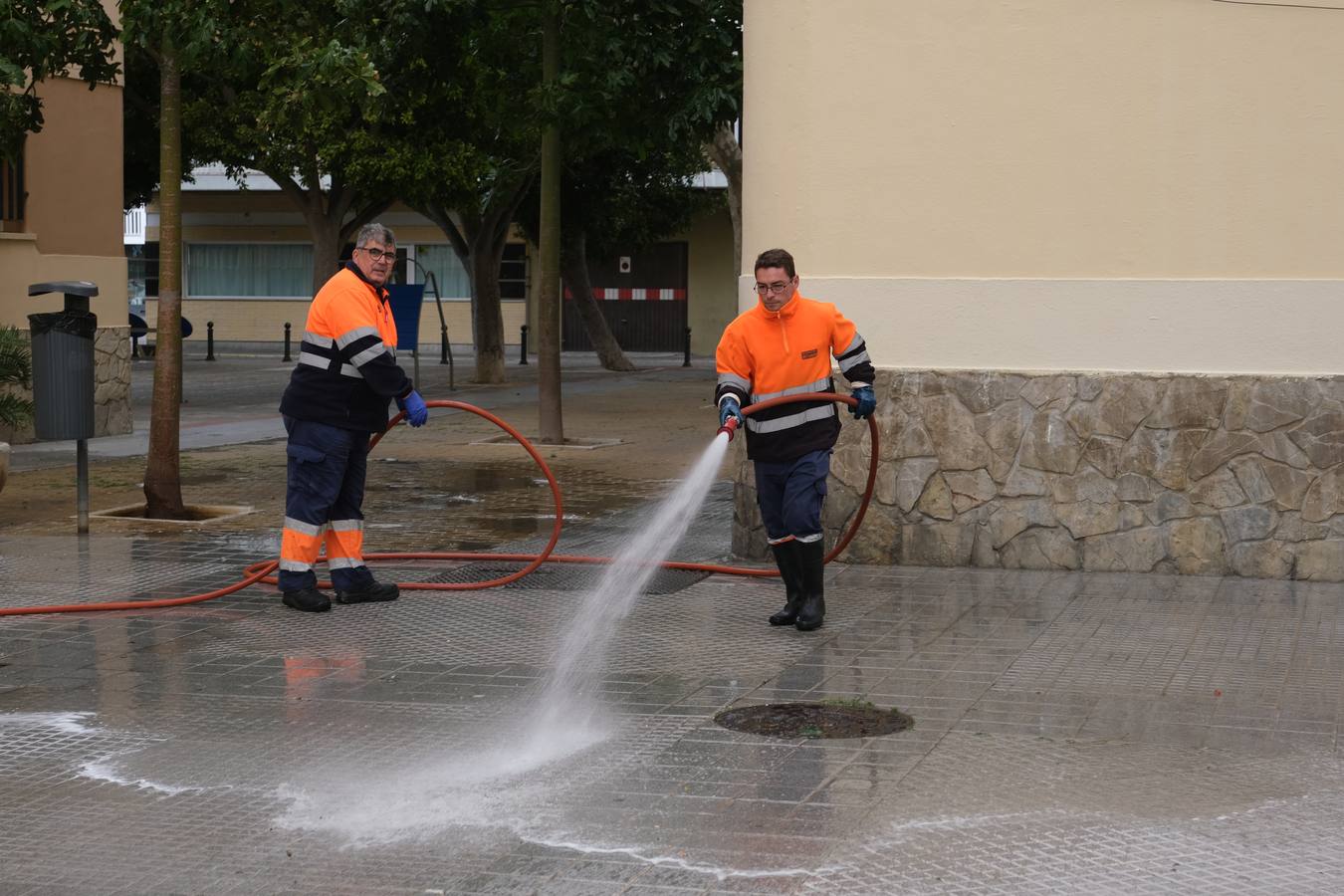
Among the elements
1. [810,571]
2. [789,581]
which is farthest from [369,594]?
[810,571]

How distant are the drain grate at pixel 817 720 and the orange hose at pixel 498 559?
1841mm

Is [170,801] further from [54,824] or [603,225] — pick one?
[603,225]

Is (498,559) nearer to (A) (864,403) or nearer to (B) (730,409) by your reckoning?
(B) (730,409)

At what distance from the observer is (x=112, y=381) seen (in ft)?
A: 59.4

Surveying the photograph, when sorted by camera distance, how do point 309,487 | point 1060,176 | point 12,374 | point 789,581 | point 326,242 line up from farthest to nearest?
1. point 326,242
2. point 12,374
3. point 1060,176
4. point 309,487
5. point 789,581

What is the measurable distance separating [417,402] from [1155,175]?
13.7 feet

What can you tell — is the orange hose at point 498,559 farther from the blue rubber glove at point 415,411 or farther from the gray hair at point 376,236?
the gray hair at point 376,236

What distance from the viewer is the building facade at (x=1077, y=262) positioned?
30.6ft

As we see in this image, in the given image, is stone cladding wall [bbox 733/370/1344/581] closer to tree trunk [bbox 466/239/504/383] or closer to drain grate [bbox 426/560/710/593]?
drain grate [bbox 426/560/710/593]

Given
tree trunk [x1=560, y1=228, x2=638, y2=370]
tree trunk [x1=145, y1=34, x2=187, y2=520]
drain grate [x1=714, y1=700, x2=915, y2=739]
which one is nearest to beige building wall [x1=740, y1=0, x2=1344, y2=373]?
drain grate [x1=714, y1=700, x2=915, y2=739]

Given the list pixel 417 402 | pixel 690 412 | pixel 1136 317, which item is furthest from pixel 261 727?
pixel 690 412

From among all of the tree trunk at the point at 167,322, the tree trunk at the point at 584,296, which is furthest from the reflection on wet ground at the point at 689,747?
the tree trunk at the point at 584,296

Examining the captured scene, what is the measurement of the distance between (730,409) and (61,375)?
5256 mm

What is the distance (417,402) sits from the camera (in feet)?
27.4
